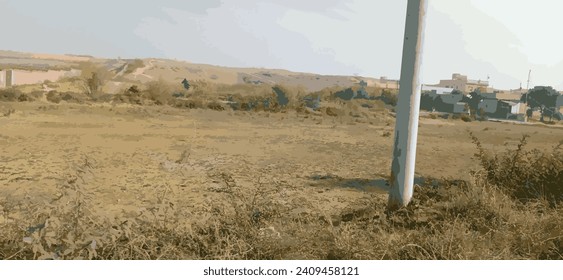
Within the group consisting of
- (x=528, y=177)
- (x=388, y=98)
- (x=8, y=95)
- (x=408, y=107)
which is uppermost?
(x=388, y=98)

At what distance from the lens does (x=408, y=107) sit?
4453mm

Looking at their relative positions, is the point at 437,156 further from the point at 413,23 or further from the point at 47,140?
the point at 47,140

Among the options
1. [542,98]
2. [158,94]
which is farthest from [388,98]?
[158,94]

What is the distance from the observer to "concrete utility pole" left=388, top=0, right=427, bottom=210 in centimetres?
433

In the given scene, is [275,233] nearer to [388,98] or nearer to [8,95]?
[8,95]

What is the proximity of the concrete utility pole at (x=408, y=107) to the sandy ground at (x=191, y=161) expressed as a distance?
1306 mm

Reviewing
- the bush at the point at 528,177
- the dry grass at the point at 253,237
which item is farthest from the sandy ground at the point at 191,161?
the bush at the point at 528,177

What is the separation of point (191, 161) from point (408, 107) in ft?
21.2

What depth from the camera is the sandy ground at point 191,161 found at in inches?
260

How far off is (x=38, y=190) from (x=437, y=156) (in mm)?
10902

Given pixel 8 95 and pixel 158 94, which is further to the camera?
pixel 158 94

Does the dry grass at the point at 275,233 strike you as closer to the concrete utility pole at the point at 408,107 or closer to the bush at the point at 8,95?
the concrete utility pole at the point at 408,107

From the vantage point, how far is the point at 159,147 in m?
11.8

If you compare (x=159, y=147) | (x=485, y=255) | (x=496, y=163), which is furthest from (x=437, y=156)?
(x=485, y=255)
